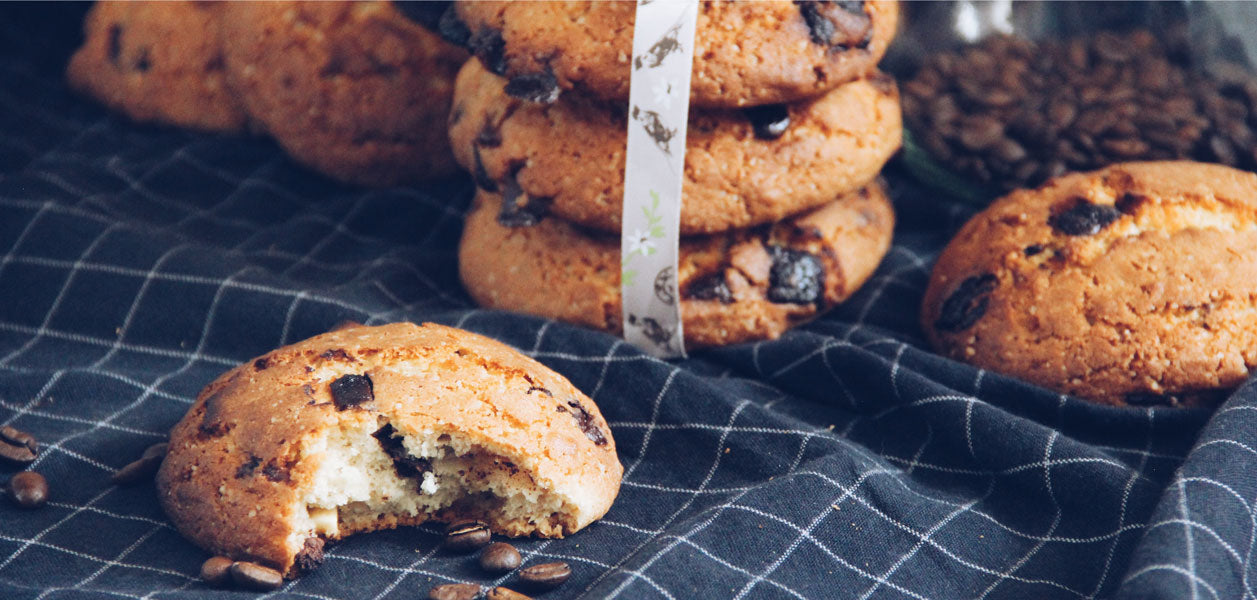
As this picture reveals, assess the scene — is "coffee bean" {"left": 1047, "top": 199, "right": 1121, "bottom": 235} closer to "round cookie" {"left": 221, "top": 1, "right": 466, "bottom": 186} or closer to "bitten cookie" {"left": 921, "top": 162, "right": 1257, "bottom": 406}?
"bitten cookie" {"left": 921, "top": 162, "right": 1257, "bottom": 406}

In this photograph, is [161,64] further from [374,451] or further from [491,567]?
[491,567]

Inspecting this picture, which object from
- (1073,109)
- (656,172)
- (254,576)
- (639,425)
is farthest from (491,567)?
(1073,109)

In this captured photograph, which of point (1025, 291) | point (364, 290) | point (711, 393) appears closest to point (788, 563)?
point (711, 393)

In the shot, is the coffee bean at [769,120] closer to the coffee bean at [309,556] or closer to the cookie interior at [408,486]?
the cookie interior at [408,486]

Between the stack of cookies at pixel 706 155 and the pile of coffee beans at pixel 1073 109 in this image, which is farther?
the pile of coffee beans at pixel 1073 109

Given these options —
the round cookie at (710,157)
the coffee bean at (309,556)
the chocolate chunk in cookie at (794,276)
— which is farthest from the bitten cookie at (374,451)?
the chocolate chunk in cookie at (794,276)
